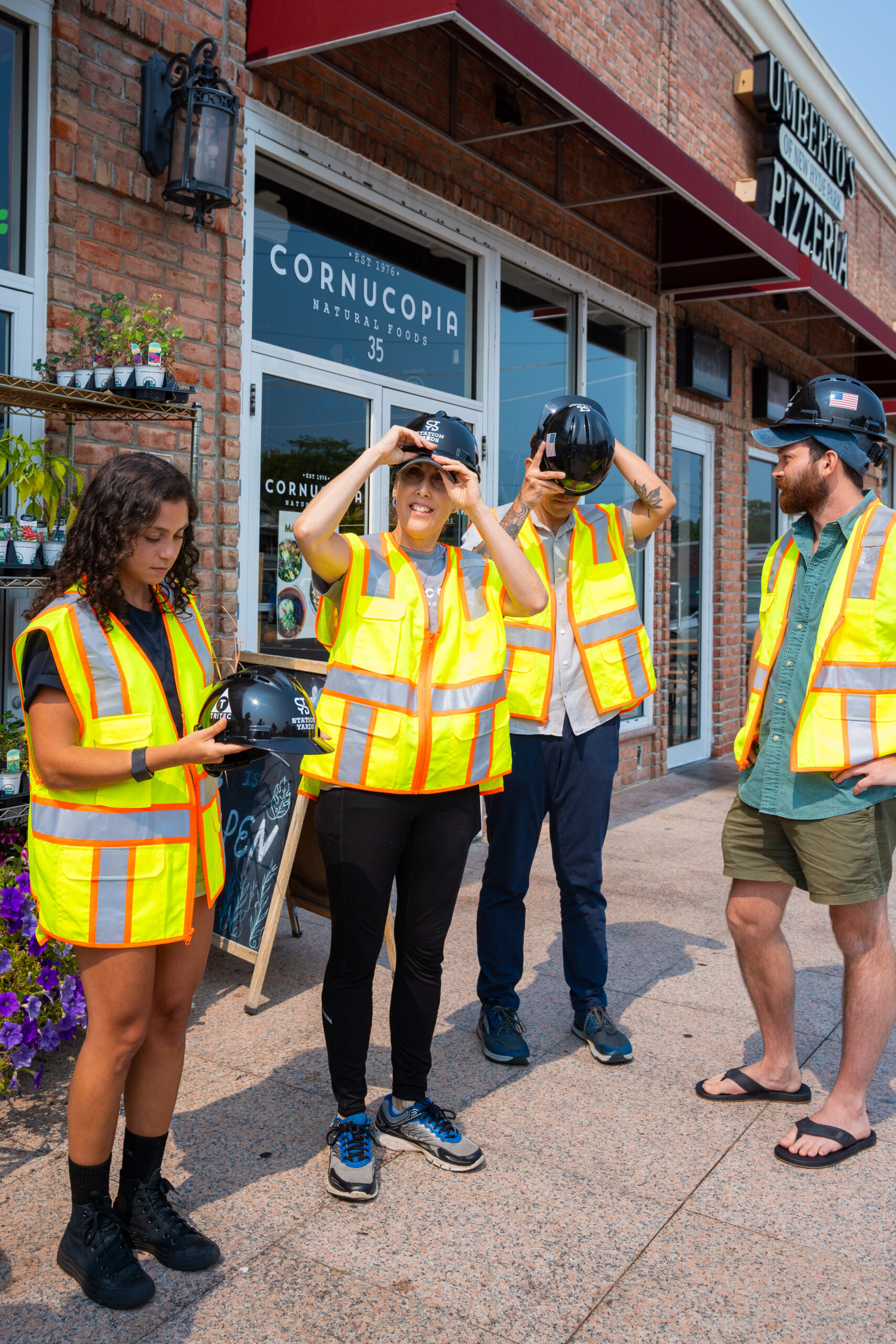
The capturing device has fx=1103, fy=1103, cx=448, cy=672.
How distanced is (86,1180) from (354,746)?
3.66 ft

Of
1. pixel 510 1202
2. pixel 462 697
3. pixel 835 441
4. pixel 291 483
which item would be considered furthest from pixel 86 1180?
pixel 291 483

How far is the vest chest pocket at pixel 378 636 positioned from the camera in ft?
9.13

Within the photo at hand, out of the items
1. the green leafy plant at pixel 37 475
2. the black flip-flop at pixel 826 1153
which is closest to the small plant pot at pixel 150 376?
the green leafy plant at pixel 37 475

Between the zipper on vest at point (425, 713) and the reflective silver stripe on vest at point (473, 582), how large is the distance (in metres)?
0.15

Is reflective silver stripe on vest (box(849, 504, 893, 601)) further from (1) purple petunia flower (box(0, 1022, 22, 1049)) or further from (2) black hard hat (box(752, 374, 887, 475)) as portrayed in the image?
(1) purple petunia flower (box(0, 1022, 22, 1049))

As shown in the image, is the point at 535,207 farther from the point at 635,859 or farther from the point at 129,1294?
the point at 129,1294

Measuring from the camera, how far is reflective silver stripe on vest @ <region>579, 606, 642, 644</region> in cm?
359

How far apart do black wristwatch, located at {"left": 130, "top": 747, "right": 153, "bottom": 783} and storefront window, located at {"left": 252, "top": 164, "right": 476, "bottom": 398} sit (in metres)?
3.59

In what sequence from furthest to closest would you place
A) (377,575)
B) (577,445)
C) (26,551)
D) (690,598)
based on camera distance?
(690,598) < (26,551) < (577,445) < (377,575)

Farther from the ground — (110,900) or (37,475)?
(37,475)

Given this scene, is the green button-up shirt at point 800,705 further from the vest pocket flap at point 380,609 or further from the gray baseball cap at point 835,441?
the vest pocket flap at point 380,609

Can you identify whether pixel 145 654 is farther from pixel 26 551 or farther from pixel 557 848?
pixel 557 848

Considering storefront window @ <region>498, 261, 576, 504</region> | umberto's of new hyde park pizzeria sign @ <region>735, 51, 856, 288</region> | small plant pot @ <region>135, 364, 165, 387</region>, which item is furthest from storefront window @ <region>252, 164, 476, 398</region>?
umberto's of new hyde park pizzeria sign @ <region>735, 51, 856, 288</region>

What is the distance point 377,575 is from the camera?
9.34 feet
